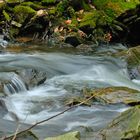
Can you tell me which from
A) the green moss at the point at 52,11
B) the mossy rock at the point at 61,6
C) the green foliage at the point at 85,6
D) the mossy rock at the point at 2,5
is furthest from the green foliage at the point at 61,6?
the mossy rock at the point at 2,5

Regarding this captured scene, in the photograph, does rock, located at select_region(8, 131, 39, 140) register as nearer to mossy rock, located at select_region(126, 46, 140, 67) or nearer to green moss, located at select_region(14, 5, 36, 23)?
mossy rock, located at select_region(126, 46, 140, 67)

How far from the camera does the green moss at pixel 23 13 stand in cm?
1391

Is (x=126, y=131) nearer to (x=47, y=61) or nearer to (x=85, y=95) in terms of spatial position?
(x=85, y=95)

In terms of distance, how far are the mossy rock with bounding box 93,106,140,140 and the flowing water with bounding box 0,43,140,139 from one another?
915mm

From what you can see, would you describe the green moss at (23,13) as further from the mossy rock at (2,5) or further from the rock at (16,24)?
the mossy rock at (2,5)

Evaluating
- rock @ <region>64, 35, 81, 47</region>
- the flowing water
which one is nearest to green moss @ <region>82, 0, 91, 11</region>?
rock @ <region>64, 35, 81, 47</region>

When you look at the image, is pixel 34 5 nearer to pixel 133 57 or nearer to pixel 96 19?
pixel 96 19

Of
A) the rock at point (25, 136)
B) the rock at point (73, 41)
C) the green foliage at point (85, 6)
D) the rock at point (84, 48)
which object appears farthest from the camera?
the green foliage at point (85, 6)

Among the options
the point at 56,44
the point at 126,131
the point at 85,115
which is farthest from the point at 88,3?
the point at 126,131

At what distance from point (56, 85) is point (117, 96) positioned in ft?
5.41

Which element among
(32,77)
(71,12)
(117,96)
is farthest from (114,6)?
(117,96)

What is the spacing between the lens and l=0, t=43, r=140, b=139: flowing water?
6.30 metres

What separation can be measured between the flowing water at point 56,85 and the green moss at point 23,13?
9.43 feet

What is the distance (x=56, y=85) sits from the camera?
8.61m
